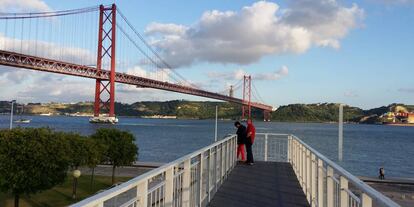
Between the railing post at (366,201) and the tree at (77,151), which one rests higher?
the railing post at (366,201)

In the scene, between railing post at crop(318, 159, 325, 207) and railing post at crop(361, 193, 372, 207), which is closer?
railing post at crop(361, 193, 372, 207)

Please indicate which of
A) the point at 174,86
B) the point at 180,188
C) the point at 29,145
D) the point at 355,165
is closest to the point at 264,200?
the point at 180,188

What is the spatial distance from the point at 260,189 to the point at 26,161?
878cm

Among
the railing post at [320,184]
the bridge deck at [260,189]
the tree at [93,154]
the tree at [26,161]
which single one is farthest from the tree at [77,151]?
the railing post at [320,184]

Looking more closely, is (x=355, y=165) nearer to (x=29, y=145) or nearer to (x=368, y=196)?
(x=29, y=145)

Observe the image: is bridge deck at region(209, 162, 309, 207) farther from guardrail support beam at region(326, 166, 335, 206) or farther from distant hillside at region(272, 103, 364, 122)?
distant hillside at region(272, 103, 364, 122)

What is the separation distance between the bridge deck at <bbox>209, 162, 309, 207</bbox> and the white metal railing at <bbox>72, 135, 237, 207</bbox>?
0.25m

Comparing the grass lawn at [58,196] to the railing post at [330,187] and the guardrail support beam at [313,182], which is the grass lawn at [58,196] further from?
the railing post at [330,187]

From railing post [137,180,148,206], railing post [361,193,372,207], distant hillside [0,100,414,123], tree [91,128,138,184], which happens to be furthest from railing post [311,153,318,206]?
distant hillside [0,100,414,123]

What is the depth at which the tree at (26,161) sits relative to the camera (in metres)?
14.2

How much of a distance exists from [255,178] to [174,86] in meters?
61.0

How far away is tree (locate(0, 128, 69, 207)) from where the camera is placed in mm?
A: 14203

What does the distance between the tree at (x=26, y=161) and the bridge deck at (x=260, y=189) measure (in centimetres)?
638

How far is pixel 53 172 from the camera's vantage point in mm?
15102
